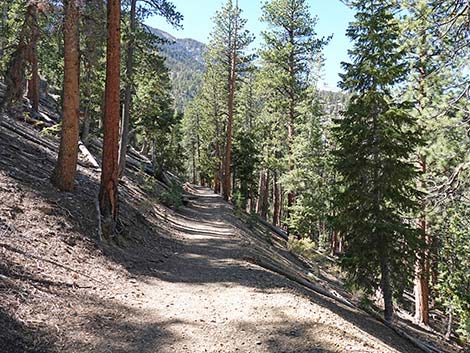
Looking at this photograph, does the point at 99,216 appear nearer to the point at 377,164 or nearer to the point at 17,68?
the point at 17,68

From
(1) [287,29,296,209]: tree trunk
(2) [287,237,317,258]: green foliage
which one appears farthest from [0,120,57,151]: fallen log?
(1) [287,29,296,209]: tree trunk

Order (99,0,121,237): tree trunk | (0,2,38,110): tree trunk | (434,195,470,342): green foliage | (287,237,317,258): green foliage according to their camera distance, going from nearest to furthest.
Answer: (99,0,121,237): tree trunk, (0,2,38,110): tree trunk, (434,195,470,342): green foliage, (287,237,317,258): green foliage

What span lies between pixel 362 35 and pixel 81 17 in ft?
25.1

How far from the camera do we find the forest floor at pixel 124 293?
460cm

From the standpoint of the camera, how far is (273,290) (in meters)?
7.28

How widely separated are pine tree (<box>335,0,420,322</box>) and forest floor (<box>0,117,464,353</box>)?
1.65m

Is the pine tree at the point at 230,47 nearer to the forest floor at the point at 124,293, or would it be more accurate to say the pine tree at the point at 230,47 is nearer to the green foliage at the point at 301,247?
the green foliage at the point at 301,247

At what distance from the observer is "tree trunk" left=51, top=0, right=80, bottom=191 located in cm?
886

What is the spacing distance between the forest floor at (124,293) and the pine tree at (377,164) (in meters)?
1.65

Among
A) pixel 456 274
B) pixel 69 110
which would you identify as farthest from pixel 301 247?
pixel 69 110

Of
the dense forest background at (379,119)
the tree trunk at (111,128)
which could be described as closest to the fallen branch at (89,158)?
the dense forest background at (379,119)

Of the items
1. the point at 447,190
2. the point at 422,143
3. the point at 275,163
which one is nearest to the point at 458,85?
the point at 447,190

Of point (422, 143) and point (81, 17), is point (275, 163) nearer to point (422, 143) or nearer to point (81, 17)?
point (422, 143)

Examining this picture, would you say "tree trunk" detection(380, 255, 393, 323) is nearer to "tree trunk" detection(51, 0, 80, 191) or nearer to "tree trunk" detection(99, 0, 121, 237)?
"tree trunk" detection(99, 0, 121, 237)
